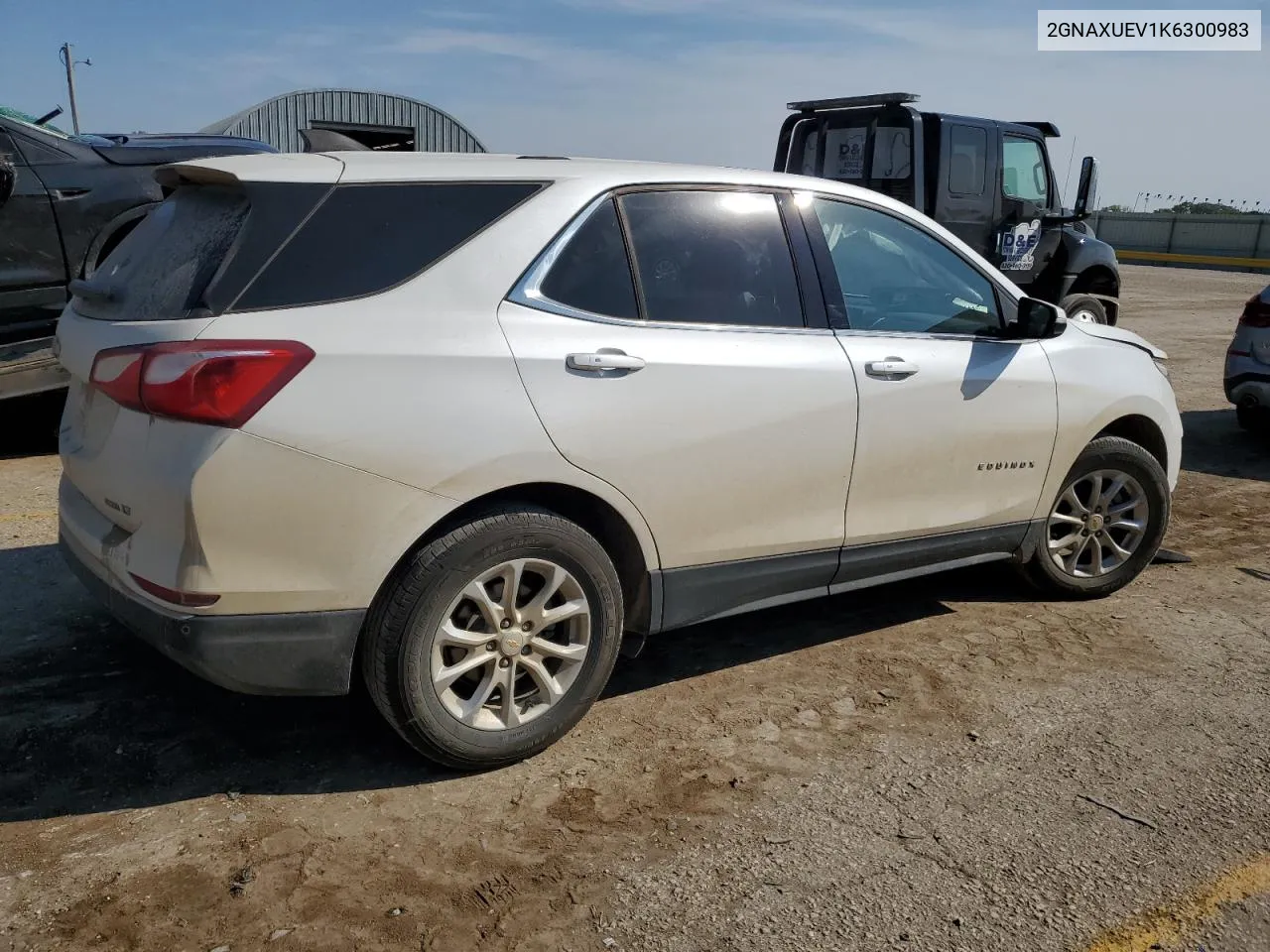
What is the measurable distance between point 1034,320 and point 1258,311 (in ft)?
16.0

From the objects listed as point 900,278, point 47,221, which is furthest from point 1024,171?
point 47,221

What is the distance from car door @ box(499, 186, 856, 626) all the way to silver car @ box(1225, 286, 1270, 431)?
18.6 feet

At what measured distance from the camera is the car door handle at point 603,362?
334 centimetres

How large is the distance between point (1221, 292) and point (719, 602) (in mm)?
23751

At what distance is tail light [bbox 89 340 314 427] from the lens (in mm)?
2867

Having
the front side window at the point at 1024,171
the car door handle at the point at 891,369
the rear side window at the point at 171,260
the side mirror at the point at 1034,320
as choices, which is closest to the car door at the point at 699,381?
the car door handle at the point at 891,369

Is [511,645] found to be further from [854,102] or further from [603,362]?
[854,102]

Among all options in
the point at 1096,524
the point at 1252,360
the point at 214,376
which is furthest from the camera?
the point at 1252,360

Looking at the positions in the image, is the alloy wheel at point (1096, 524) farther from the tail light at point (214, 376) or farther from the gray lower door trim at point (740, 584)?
the tail light at point (214, 376)

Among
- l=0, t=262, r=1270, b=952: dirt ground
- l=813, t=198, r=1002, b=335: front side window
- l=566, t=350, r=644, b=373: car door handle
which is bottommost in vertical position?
l=0, t=262, r=1270, b=952: dirt ground

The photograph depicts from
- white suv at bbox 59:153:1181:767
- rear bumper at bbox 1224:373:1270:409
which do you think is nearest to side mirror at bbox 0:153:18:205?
white suv at bbox 59:153:1181:767

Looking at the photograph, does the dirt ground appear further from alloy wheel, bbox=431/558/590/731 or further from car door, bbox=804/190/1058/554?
car door, bbox=804/190/1058/554

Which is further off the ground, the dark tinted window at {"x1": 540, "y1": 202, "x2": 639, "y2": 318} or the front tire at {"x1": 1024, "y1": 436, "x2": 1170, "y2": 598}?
the dark tinted window at {"x1": 540, "y1": 202, "x2": 639, "y2": 318}

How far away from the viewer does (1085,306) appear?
1177 centimetres
